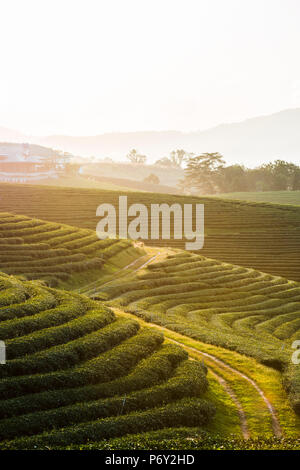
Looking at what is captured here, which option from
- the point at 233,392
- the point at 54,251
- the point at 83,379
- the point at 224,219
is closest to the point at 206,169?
the point at 224,219

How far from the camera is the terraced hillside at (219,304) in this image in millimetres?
29828

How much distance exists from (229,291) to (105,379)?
1123 inches

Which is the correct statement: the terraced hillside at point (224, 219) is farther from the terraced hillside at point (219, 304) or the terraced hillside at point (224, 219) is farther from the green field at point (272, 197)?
the green field at point (272, 197)

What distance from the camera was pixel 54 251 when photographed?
4666cm

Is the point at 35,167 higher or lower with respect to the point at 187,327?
higher

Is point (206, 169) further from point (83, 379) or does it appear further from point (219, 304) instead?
point (83, 379)

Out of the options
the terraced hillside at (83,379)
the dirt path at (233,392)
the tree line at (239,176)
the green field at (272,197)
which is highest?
the tree line at (239,176)

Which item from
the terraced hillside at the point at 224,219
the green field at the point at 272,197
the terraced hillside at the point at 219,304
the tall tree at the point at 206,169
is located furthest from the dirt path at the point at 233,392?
the tall tree at the point at 206,169

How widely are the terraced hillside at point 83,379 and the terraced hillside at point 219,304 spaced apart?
Answer: 6227 mm


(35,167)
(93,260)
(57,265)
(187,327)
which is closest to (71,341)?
(187,327)

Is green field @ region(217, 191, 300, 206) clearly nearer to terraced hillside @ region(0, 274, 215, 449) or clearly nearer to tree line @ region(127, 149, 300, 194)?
tree line @ region(127, 149, 300, 194)
